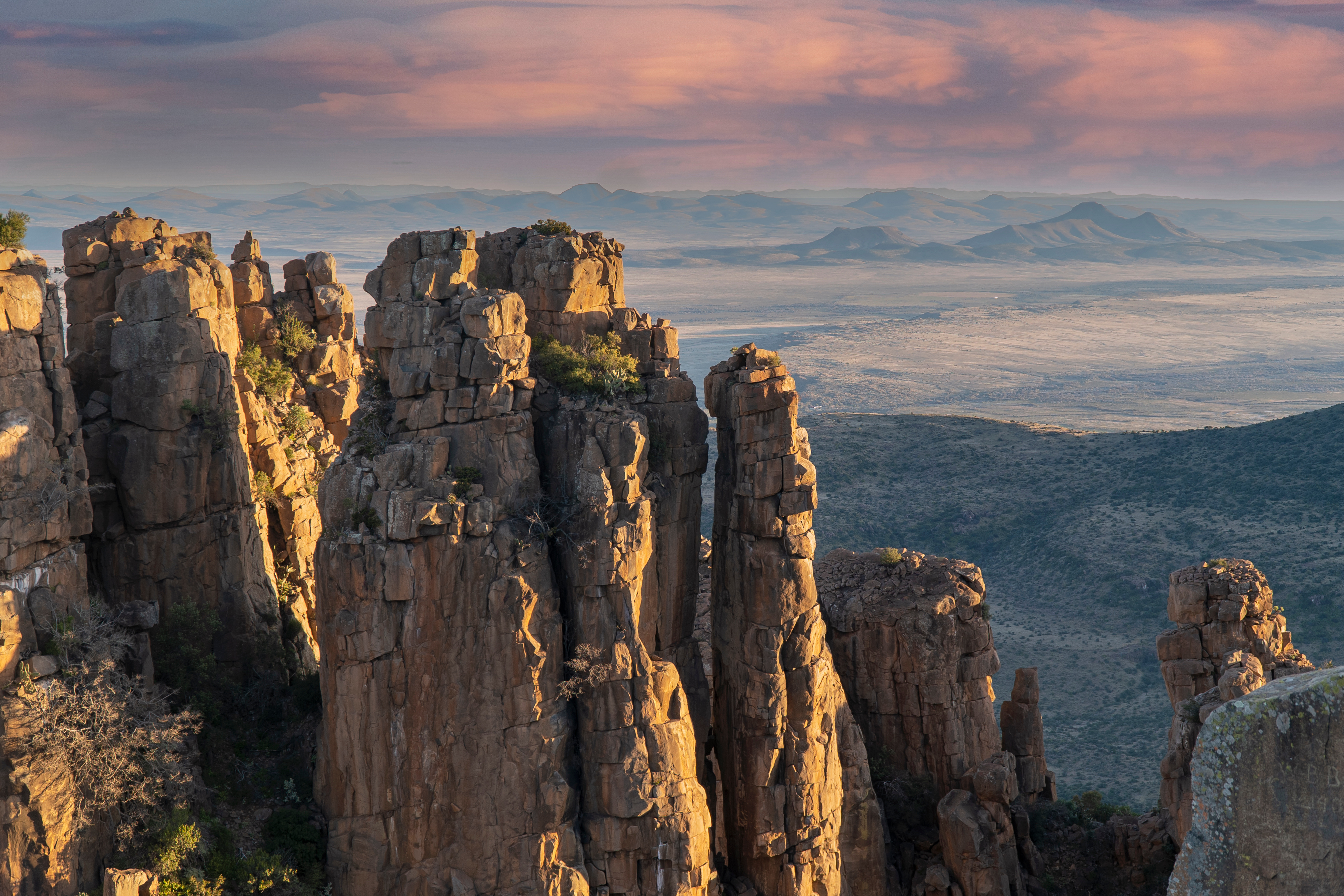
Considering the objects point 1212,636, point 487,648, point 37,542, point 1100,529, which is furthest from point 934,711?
point 1100,529

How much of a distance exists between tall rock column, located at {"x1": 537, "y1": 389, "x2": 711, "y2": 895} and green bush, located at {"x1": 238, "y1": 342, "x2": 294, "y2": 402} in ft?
51.6

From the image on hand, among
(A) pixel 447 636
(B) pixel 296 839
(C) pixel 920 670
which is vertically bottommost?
(B) pixel 296 839

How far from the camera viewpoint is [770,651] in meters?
33.7

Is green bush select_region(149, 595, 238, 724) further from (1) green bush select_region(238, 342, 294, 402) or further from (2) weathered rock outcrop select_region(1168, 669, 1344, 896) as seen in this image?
(2) weathered rock outcrop select_region(1168, 669, 1344, 896)

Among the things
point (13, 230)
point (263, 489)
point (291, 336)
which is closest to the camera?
point (13, 230)

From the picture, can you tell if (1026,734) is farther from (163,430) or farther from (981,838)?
(163,430)

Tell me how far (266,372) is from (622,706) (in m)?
20.3

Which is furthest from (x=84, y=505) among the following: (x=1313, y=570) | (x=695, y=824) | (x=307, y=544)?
(x=1313, y=570)

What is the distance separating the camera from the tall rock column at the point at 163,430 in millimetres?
36188

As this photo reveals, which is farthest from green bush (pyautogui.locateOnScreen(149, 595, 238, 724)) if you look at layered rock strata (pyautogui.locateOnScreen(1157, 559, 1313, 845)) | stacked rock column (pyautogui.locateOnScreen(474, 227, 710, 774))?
layered rock strata (pyautogui.locateOnScreen(1157, 559, 1313, 845))

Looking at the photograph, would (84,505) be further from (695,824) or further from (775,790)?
(775,790)

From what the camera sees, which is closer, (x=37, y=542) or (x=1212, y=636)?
(x=37, y=542)

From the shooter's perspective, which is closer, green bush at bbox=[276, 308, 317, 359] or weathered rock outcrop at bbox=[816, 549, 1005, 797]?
weathered rock outcrop at bbox=[816, 549, 1005, 797]

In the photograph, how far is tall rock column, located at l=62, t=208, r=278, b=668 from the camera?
1425 inches
